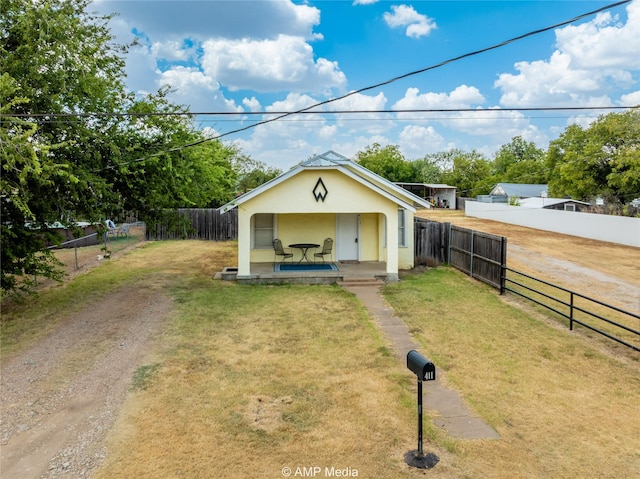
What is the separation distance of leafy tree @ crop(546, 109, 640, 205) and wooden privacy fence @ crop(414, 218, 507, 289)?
929 inches

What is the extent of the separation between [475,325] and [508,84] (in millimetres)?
14580

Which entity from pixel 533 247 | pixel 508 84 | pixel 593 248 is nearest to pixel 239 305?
pixel 508 84

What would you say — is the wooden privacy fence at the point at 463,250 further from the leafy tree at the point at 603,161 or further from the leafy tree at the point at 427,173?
the leafy tree at the point at 427,173

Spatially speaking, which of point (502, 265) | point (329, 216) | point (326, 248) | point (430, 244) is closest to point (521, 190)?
point (430, 244)

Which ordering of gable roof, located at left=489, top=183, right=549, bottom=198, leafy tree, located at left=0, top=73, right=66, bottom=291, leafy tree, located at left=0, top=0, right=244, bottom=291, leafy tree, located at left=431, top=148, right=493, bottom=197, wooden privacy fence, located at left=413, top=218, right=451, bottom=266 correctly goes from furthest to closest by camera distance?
leafy tree, located at left=431, top=148, right=493, bottom=197 < gable roof, located at left=489, top=183, right=549, bottom=198 < wooden privacy fence, located at left=413, top=218, right=451, bottom=266 < leafy tree, located at left=0, top=0, right=244, bottom=291 < leafy tree, located at left=0, top=73, right=66, bottom=291

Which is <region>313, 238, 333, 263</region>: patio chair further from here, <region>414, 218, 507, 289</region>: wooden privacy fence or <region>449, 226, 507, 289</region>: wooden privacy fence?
<region>449, 226, 507, 289</region>: wooden privacy fence

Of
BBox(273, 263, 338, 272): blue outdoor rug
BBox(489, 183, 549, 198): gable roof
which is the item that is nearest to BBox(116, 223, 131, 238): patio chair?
BBox(273, 263, 338, 272): blue outdoor rug

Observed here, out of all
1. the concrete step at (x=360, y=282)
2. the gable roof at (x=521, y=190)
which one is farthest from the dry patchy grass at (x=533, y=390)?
the gable roof at (x=521, y=190)

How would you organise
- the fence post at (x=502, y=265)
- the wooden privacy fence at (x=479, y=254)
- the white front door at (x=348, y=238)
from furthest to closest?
Result: the white front door at (x=348, y=238) < the wooden privacy fence at (x=479, y=254) < the fence post at (x=502, y=265)

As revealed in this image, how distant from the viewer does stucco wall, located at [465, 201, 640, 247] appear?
81.7 feet

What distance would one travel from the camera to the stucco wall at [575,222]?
81.7ft

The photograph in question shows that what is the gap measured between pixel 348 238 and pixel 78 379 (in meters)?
11.0

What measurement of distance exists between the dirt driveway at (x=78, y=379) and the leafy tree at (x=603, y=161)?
78.4 ft

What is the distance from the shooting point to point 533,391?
6547 mm
